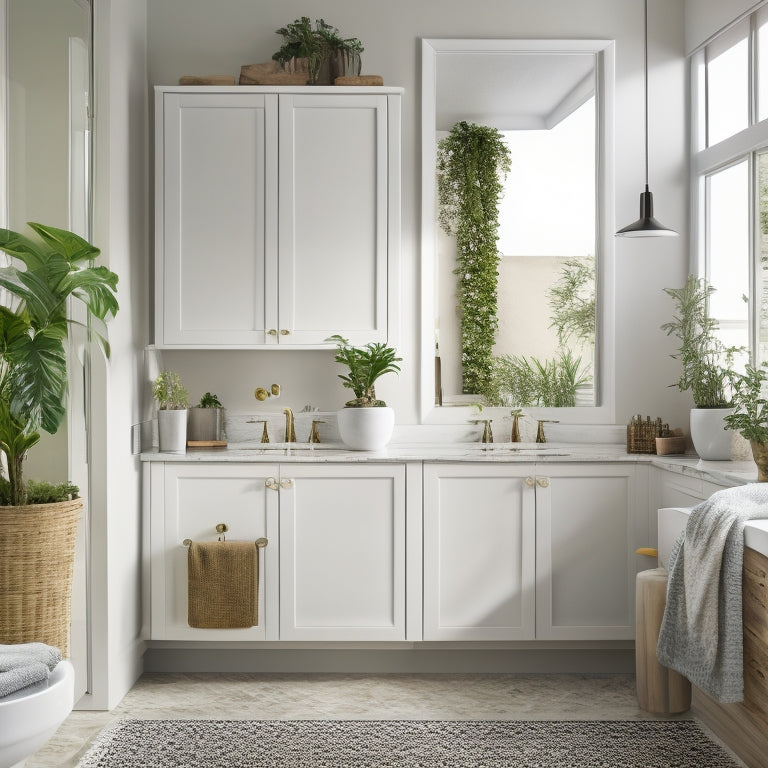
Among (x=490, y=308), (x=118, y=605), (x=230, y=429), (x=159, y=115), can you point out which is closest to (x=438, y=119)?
(x=490, y=308)

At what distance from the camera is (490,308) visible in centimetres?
368

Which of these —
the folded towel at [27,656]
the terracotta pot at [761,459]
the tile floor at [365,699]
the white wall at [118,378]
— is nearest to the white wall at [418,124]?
the white wall at [118,378]

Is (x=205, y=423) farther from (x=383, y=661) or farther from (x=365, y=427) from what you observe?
(x=383, y=661)

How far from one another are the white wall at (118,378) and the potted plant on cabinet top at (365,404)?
2.73 feet

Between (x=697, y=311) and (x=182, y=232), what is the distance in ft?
7.05

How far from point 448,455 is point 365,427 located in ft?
1.18

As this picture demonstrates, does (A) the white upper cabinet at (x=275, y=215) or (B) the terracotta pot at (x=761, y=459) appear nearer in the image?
(B) the terracotta pot at (x=761, y=459)

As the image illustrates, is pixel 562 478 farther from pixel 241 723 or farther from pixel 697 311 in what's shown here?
pixel 241 723

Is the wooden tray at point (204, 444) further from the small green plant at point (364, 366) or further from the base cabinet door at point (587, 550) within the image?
the base cabinet door at point (587, 550)

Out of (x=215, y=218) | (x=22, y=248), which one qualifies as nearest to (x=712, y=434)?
(x=215, y=218)

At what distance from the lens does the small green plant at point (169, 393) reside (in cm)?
341

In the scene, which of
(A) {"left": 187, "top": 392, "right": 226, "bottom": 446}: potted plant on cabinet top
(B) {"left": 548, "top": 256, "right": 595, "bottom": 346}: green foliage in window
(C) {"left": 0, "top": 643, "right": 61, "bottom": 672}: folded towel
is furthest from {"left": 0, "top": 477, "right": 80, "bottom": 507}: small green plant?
(B) {"left": 548, "top": 256, "right": 595, "bottom": 346}: green foliage in window

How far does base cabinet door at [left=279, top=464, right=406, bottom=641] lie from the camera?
3244 mm

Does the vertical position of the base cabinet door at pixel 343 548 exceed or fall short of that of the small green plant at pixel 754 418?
it falls short
